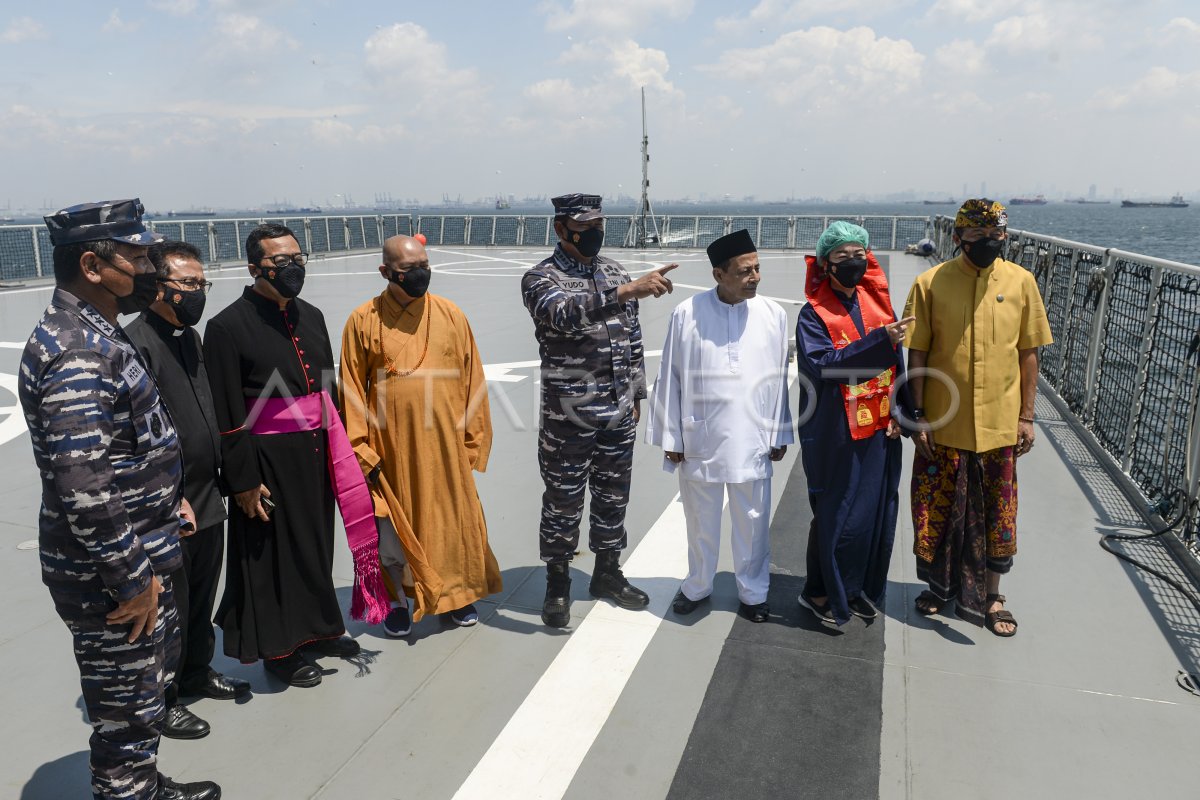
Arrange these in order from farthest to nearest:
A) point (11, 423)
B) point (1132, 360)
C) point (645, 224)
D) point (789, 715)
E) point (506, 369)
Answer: point (645, 224), point (506, 369), point (11, 423), point (1132, 360), point (789, 715)

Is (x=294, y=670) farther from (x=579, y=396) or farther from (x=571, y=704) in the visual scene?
(x=579, y=396)

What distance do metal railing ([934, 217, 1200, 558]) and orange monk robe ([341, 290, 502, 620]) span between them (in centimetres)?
349

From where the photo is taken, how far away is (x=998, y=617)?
3289 mm

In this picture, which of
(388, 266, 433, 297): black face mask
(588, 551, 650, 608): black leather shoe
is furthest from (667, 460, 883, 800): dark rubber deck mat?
(388, 266, 433, 297): black face mask

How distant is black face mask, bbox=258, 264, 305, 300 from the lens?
9.28 feet

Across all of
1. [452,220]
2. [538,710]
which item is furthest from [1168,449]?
[452,220]

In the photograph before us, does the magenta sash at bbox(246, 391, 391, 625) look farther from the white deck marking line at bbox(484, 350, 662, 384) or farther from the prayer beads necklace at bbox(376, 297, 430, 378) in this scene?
the white deck marking line at bbox(484, 350, 662, 384)

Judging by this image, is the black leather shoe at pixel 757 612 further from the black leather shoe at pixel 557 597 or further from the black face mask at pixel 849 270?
the black face mask at pixel 849 270

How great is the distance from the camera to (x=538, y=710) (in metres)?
2.78

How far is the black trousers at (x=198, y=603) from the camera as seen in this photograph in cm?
271

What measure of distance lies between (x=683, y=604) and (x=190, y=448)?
80.4 inches

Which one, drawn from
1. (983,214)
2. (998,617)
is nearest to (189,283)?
(983,214)

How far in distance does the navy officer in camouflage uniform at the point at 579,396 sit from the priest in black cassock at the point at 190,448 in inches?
49.6

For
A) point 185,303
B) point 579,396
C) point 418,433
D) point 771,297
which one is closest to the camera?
point 185,303
